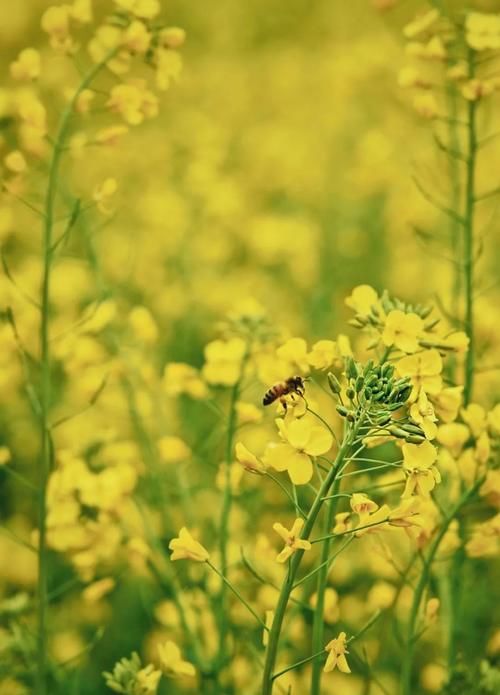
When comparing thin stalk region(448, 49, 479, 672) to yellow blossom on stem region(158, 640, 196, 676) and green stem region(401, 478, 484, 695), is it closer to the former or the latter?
green stem region(401, 478, 484, 695)

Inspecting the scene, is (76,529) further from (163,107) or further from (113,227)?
(163,107)

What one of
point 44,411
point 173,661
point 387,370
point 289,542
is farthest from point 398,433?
point 44,411

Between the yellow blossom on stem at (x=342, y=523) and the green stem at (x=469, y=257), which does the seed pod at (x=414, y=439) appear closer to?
the yellow blossom on stem at (x=342, y=523)

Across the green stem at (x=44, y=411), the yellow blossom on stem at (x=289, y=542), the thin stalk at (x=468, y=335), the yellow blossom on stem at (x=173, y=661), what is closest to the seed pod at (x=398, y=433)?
the yellow blossom on stem at (x=289, y=542)

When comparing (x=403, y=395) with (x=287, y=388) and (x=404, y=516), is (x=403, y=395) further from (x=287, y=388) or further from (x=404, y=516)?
(x=287, y=388)

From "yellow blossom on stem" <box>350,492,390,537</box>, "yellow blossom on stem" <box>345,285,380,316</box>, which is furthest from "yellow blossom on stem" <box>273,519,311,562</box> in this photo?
"yellow blossom on stem" <box>345,285,380,316</box>

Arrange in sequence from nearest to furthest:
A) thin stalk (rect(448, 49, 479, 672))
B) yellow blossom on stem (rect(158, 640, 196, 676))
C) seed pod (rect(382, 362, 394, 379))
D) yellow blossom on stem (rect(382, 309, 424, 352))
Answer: seed pod (rect(382, 362, 394, 379)), yellow blossom on stem (rect(382, 309, 424, 352)), yellow blossom on stem (rect(158, 640, 196, 676)), thin stalk (rect(448, 49, 479, 672))

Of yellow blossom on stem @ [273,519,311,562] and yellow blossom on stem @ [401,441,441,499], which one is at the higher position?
yellow blossom on stem @ [401,441,441,499]
